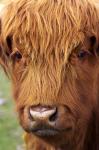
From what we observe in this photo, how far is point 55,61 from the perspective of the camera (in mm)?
6414

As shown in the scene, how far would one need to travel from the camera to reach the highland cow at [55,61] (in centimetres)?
634

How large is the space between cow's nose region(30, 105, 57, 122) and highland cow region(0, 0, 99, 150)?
1 cm

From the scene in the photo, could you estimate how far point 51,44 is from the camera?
21.0 feet

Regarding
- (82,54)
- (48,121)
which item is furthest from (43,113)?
(82,54)

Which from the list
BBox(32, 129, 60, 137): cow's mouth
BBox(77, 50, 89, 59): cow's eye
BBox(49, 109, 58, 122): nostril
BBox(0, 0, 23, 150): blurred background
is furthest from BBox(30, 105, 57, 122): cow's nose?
BBox(0, 0, 23, 150): blurred background

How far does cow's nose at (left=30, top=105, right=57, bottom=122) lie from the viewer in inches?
241

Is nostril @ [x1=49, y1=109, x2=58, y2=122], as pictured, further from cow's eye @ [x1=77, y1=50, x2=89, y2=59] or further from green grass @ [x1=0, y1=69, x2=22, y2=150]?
green grass @ [x1=0, y1=69, x2=22, y2=150]

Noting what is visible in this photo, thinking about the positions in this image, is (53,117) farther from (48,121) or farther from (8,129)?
(8,129)

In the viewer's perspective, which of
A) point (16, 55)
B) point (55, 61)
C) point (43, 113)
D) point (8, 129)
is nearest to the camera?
point (43, 113)

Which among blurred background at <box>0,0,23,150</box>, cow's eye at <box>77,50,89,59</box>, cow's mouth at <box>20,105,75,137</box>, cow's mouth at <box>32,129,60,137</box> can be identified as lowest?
blurred background at <box>0,0,23,150</box>

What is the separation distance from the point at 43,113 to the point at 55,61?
50 cm

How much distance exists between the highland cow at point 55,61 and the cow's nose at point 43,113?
12mm

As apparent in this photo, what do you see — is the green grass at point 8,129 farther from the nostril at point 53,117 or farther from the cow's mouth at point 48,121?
the nostril at point 53,117

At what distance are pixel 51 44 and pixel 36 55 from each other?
149mm
